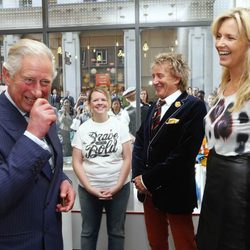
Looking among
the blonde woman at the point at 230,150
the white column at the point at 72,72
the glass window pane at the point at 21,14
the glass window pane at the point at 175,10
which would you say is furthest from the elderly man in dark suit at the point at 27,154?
the white column at the point at 72,72

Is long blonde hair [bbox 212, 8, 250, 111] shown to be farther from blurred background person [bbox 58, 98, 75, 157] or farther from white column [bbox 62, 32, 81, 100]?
white column [bbox 62, 32, 81, 100]

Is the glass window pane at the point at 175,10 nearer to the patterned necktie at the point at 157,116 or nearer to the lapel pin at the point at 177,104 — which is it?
the patterned necktie at the point at 157,116

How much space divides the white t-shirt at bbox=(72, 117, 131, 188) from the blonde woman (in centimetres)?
116

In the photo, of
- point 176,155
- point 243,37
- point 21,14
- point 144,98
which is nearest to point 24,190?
point 243,37

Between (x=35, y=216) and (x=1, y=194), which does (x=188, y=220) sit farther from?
(x=1, y=194)

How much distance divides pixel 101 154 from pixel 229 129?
134cm

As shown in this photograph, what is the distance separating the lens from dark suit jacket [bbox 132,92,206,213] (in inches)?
79.0

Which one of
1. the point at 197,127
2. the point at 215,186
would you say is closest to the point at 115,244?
the point at 197,127

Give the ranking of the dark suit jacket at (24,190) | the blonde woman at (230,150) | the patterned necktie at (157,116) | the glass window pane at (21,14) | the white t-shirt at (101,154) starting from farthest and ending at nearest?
the glass window pane at (21,14), the white t-shirt at (101,154), the patterned necktie at (157,116), the blonde woman at (230,150), the dark suit jacket at (24,190)

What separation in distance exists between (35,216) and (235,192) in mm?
672

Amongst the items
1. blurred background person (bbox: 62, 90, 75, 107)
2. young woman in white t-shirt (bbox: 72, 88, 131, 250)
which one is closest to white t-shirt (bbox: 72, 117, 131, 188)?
young woman in white t-shirt (bbox: 72, 88, 131, 250)

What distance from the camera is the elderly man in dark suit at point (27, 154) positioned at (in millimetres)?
913

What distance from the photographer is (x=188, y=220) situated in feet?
6.84

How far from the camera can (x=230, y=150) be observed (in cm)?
126
